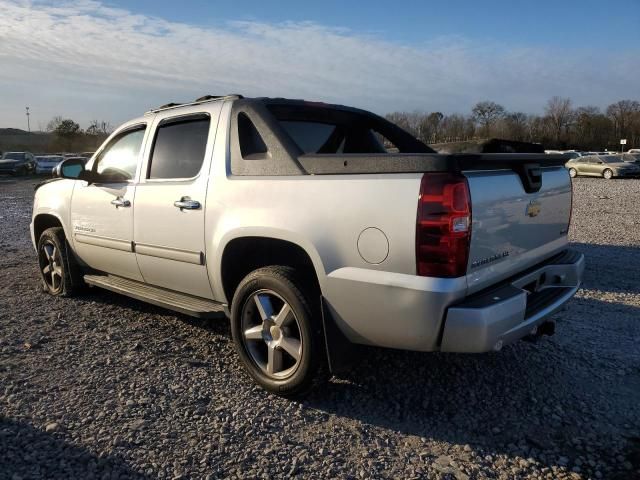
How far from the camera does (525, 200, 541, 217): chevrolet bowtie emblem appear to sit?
3.21 m

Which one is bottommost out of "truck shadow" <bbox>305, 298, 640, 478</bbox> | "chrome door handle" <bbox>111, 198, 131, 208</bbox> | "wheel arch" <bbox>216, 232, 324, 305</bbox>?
"truck shadow" <bbox>305, 298, 640, 478</bbox>

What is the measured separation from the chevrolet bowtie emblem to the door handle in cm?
218

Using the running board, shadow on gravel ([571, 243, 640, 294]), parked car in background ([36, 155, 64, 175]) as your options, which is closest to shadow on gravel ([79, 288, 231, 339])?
the running board

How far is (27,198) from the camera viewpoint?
18.9 meters

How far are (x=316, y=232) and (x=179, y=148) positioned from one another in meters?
1.69

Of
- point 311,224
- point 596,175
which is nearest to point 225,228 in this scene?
point 311,224

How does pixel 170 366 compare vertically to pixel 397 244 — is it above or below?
below

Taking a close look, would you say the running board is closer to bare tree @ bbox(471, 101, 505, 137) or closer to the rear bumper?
the rear bumper

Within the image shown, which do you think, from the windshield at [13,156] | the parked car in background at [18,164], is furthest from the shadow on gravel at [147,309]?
the windshield at [13,156]

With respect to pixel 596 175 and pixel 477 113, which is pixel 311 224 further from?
pixel 477 113

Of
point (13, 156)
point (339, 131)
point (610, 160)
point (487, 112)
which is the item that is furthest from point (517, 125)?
point (339, 131)

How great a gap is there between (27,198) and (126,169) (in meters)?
16.8

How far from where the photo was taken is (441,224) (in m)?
2.60

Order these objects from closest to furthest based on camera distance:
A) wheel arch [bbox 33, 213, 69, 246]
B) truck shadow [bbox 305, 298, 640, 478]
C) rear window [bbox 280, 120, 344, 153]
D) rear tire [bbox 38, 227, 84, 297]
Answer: truck shadow [bbox 305, 298, 640, 478], rear window [bbox 280, 120, 344, 153], rear tire [bbox 38, 227, 84, 297], wheel arch [bbox 33, 213, 69, 246]
